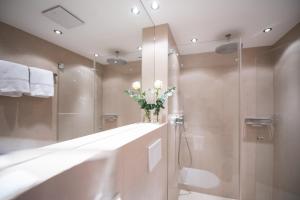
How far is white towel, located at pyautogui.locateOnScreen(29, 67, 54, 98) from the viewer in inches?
20.4

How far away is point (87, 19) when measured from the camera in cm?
82

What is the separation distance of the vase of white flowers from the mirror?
5.6 inches

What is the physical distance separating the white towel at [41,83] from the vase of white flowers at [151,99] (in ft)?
2.53

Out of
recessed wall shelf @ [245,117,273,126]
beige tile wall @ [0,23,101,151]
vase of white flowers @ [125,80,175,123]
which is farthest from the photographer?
recessed wall shelf @ [245,117,273,126]

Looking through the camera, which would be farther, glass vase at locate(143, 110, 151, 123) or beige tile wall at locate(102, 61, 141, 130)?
glass vase at locate(143, 110, 151, 123)

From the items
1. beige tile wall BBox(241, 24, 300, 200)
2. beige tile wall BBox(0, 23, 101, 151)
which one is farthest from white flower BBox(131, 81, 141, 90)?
beige tile wall BBox(241, 24, 300, 200)

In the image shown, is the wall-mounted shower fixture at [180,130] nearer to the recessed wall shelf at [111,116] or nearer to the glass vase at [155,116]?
the glass vase at [155,116]

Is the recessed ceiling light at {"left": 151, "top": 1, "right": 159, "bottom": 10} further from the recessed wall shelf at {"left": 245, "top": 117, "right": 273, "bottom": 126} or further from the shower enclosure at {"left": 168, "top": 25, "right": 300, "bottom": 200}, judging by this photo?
the recessed wall shelf at {"left": 245, "top": 117, "right": 273, "bottom": 126}

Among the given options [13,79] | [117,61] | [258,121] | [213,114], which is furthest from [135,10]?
[258,121]

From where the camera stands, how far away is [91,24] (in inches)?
34.2

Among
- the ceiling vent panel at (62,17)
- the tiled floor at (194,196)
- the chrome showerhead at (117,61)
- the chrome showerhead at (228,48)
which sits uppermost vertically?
the chrome showerhead at (228,48)

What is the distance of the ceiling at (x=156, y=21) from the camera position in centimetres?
56

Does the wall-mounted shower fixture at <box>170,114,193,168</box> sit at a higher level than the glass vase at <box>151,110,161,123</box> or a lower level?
lower

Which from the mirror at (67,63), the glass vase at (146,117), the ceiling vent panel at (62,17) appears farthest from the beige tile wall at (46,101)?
the glass vase at (146,117)
